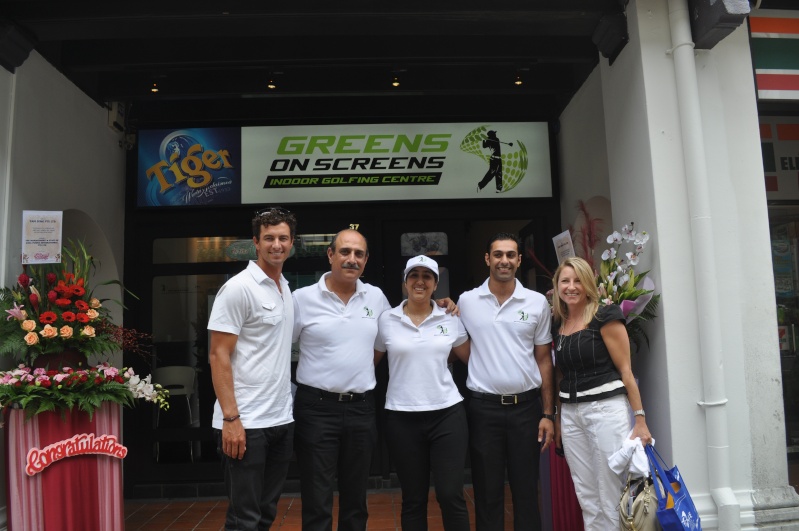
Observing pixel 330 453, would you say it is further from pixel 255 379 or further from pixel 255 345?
pixel 255 345

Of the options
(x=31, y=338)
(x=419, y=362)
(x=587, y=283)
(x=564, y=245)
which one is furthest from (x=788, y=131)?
(x=31, y=338)

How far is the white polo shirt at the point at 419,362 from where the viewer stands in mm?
3154

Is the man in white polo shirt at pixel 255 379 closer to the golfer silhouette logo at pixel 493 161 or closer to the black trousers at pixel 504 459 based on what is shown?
the black trousers at pixel 504 459

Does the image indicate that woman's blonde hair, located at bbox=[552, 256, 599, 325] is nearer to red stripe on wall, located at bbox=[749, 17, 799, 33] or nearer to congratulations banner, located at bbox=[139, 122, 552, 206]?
red stripe on wall, located at bbox=[749, 17, 799, 33]

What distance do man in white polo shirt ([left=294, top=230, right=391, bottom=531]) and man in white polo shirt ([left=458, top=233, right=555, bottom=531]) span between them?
591 mm

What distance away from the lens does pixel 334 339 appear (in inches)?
124

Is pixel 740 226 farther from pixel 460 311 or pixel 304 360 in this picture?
pixel 304 360

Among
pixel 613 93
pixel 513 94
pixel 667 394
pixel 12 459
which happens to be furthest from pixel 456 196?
pixel 12 459

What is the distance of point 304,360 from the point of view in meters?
3.21

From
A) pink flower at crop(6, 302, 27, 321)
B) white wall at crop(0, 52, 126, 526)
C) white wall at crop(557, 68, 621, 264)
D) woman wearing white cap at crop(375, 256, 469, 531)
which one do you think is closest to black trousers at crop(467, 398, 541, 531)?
woman wearing white cap at crop(375, 256, 469, 531)

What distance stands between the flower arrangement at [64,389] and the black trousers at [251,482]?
3.84 ft

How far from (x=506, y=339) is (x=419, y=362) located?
496 millimetres

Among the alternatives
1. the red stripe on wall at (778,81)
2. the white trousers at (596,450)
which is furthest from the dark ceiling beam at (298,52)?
the white trousers at (596,450)

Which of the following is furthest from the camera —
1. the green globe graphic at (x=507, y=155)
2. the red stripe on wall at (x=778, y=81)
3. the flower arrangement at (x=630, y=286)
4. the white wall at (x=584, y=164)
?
the green globe graphic at (x=507, y=155)
